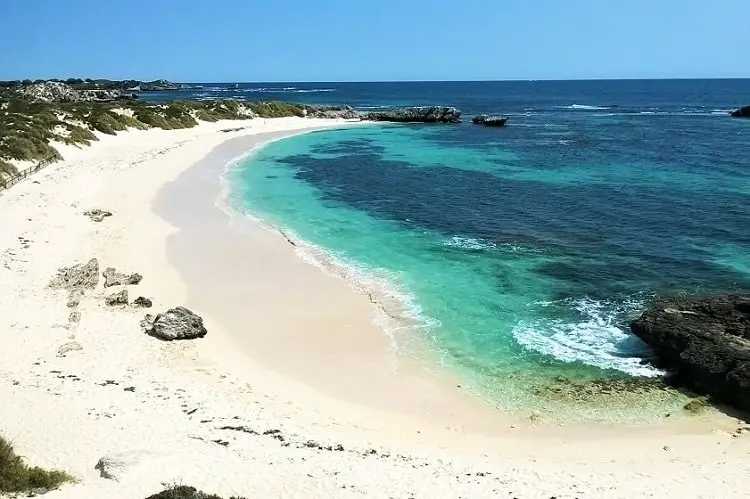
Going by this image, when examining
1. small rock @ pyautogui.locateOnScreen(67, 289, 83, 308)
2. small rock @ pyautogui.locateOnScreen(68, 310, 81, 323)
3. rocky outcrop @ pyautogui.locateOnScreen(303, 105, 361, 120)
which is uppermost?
rocky outcrop @ pyautogui.locateOnScreen(303, 105, 361, 120)

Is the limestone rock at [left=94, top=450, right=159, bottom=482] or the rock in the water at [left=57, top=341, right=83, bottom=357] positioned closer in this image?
the limestone rock at [left=94, top=450, right=159, bottom=482]

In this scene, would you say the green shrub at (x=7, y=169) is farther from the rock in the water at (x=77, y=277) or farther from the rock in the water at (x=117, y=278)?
the rock in the water at (x=117, y=278)

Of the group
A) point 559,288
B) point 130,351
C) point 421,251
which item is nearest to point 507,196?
point 421,251

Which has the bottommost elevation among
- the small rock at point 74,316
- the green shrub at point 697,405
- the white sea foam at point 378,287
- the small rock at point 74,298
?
the green shrub at point 697,405

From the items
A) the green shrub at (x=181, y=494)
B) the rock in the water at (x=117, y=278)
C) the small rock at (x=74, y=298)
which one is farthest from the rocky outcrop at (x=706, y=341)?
the small rock at (x=74, y=298)

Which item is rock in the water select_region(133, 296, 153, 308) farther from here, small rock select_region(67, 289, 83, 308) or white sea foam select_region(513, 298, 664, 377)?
white sea foam select_region(513, 298, 664, 377)

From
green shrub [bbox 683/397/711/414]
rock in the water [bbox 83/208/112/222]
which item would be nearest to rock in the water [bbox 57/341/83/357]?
rock in the water [bbox 83/208/112/222]

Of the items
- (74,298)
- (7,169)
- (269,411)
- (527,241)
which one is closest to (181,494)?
(269,411)
